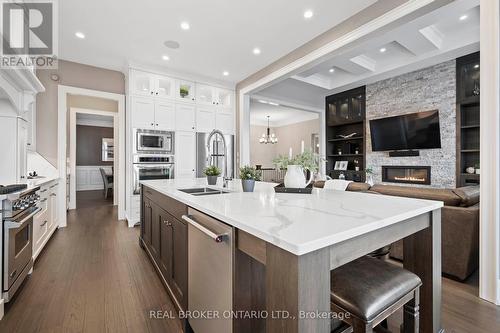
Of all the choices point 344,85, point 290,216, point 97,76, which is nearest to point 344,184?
point 290,216

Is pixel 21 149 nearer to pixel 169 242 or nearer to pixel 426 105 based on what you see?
pixel 169 242

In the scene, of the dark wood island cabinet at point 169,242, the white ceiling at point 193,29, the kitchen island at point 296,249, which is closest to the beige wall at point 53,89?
the white ceiling at point 193,29

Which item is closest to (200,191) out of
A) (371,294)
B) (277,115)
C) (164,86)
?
(371,294)

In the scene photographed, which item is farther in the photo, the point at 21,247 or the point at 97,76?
the point at 97,76

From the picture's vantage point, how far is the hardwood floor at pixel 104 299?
1.54 metres

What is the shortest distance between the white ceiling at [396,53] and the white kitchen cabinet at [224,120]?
891 mm

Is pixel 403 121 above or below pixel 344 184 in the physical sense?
above

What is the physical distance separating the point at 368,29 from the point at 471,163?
3735 millimetres

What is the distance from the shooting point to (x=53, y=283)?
208 cm

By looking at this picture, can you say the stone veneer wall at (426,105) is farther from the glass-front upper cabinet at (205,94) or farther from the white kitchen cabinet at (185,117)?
the white kitchen cabinet at (185,117)

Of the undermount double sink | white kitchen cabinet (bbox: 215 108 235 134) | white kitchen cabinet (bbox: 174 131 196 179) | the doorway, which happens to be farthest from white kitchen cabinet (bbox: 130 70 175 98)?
the doorway

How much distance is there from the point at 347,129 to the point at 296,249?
6.76 metres

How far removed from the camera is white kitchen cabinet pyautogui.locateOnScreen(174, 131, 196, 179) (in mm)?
4668

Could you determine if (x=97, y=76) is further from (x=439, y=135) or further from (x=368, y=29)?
(x=439, y=135)
